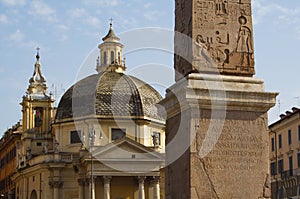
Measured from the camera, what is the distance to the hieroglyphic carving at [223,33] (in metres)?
10.8

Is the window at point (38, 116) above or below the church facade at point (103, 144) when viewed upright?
above

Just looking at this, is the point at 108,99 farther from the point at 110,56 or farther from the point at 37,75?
the point at 37,75

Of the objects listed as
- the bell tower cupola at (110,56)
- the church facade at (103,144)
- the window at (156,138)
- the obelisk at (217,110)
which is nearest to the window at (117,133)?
the church facade at (103,144)

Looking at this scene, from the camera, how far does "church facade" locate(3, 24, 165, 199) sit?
2007 inches

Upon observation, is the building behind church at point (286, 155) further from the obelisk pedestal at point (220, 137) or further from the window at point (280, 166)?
the obelisk pedestal at point (220, 137)

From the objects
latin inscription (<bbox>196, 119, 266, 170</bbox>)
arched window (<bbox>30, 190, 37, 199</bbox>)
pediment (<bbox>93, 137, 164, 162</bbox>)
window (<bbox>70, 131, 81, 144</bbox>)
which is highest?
window (<bbox>70, 131, 81, 144</bbox>)

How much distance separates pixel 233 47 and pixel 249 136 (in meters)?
1.46

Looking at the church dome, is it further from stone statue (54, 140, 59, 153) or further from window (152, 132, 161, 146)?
stone statue (54, 140, 59, 153)

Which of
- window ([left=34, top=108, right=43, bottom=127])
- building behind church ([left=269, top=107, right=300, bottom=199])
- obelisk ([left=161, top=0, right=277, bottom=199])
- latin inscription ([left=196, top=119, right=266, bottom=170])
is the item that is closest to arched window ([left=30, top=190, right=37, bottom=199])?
window ([left=34, top=108, right=43, bottom=127])

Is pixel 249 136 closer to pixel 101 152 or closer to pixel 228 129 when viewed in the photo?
pixel 228 129

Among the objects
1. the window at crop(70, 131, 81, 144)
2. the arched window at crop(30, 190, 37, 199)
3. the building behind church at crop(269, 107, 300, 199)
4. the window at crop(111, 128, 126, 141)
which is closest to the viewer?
the building behind church at crop(269, 107, 300, 199)

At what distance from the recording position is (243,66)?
35.7ft

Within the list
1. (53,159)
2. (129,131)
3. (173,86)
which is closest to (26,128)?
(53,159)

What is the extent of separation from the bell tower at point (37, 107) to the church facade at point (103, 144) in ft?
9.83
